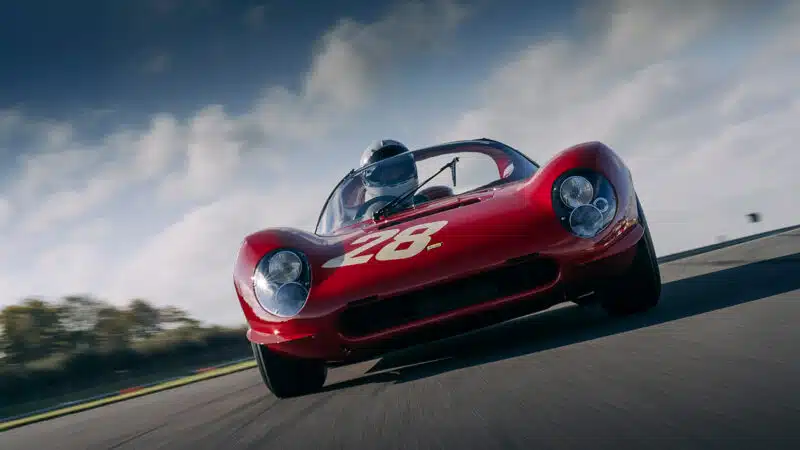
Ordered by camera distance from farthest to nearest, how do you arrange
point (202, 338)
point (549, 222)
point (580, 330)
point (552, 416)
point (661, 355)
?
point (202, 338) < point (580, 330) < point (549, 222) < point (661, 355) < point (552, 416)

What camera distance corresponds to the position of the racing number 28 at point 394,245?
135 inches

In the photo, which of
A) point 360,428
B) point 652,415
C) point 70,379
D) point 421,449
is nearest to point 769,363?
point 652,415

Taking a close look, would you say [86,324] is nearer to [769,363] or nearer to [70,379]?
[70,379]

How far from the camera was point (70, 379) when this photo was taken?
1312cm

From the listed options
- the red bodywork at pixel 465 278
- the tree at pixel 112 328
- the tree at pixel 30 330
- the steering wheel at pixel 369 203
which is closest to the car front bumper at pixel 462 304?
the red bodywork at pixel 465 278

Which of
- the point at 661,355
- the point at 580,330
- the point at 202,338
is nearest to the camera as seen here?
the point at 661,355

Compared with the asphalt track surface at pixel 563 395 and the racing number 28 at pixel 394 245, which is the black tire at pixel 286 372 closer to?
the asphalt track surface at pixel 563 395

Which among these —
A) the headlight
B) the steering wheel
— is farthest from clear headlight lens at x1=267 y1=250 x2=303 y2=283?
the steering wheel

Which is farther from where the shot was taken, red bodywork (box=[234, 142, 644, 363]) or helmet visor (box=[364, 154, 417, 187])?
helmet visor (box=[364, 154, 417, 187])

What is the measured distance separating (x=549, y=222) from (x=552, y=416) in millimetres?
1507

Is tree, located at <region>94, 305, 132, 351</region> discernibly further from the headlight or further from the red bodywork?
the red bodywork

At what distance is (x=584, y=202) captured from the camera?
11.6 ft

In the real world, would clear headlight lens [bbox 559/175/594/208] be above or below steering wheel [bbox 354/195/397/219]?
below

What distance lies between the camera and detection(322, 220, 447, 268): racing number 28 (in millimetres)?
3432
